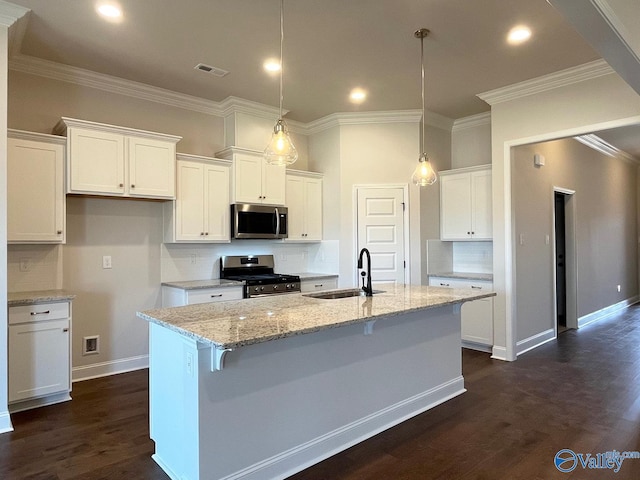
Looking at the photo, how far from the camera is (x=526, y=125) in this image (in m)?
4.32

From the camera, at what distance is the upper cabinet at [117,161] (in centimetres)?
358

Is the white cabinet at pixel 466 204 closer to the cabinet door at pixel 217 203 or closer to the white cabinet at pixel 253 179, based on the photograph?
the white cabinet at pixel 253 179

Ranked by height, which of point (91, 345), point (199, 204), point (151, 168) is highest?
point (151, 168)

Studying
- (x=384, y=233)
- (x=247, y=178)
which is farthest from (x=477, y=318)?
(x=247, y=178)

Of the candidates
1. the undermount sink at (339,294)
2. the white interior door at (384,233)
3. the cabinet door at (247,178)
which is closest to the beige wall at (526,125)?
the white interior door at (384,233)

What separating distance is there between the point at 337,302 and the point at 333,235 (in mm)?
2682

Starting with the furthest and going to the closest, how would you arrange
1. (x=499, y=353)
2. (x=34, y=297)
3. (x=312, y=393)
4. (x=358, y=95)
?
(x=358, y=95) → (x=499, y=353) → (x=34, y=297) → (x=312, y=393)

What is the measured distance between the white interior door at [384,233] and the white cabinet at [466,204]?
63 centimetres

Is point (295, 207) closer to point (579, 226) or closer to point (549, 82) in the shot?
point (549, 82)

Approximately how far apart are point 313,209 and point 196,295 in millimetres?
2017

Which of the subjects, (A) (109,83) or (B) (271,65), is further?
(A) (109,83)

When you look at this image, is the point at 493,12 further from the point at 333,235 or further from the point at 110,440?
the point at 110,440

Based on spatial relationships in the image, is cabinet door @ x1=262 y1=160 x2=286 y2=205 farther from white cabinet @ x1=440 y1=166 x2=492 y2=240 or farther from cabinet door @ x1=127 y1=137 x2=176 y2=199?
white cabinet @ x1=440 y1=166 x2=492 y2=240

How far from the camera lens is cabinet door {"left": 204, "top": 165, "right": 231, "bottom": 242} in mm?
4457
